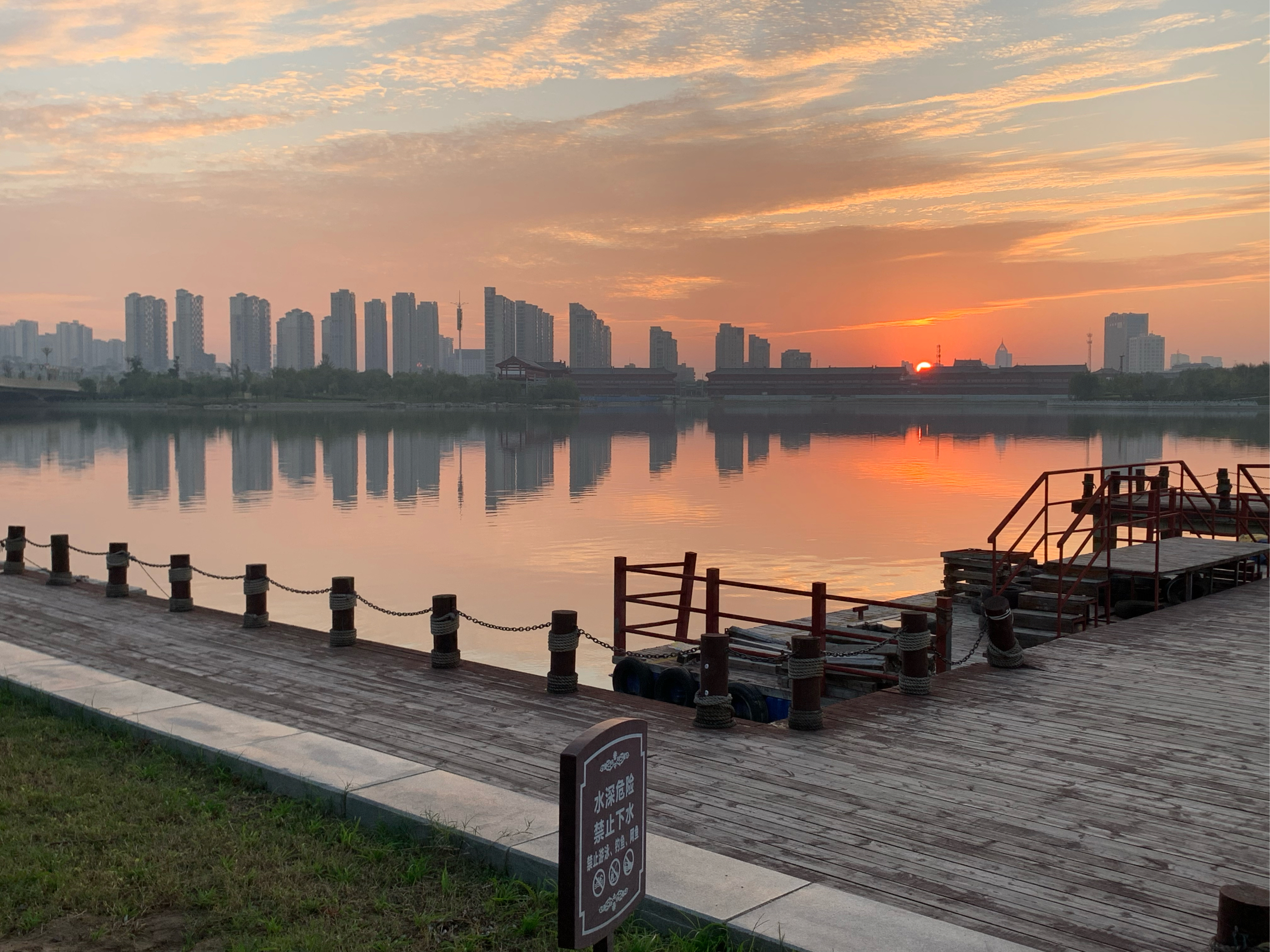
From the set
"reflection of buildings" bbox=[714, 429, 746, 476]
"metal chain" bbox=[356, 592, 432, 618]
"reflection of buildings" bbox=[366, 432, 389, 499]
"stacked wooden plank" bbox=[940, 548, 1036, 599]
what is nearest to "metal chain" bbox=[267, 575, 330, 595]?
"metal chain" bbox=[356, 592, 432, 618]

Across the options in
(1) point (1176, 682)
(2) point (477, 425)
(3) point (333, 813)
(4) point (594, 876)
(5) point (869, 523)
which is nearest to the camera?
(4) point (594, 876)

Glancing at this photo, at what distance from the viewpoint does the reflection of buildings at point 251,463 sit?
59688 mm

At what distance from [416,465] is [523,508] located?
29811 millimetres

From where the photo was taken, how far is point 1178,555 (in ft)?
62.4

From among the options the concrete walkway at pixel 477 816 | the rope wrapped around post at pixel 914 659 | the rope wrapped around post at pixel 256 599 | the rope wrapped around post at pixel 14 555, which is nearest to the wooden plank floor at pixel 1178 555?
the rope wrapped around post at pixel 914 659

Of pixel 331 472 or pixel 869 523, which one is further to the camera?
pixel 331 472

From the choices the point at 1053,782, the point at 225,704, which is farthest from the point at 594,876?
the point at 225,704

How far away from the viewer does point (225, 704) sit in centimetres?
1145

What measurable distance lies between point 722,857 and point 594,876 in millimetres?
2470

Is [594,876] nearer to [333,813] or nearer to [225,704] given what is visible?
[333,813]

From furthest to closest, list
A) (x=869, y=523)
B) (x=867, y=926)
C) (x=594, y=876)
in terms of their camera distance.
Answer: (x=869, y=523) < (x=867, y=926) < (x=594, y=876)

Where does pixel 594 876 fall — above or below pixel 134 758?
above

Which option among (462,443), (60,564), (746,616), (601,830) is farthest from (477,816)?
Result: (462,443)

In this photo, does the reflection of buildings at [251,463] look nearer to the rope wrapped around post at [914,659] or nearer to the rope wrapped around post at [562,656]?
the rope wrapped around post at [562,656]
